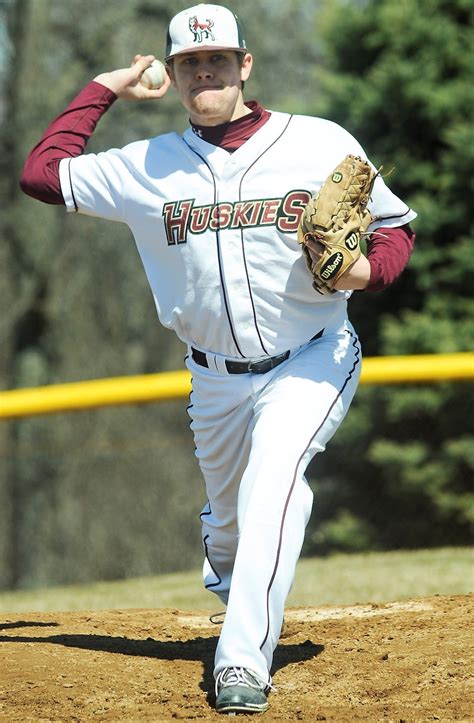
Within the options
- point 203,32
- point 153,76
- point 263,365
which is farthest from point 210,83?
point 263,365

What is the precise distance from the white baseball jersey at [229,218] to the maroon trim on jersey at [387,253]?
0.17 ft

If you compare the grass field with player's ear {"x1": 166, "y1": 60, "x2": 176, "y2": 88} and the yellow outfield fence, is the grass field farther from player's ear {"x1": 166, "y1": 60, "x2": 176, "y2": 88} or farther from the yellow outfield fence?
player's ear {"x1": 166, "y1": 60, "x2": 176, "y2": 88}

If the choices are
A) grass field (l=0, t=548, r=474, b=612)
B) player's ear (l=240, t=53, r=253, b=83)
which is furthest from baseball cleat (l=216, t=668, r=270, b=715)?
grass field (l=0, t=548, r=474, b=612)

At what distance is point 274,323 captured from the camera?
3602mm

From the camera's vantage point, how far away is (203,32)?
3.63 metres

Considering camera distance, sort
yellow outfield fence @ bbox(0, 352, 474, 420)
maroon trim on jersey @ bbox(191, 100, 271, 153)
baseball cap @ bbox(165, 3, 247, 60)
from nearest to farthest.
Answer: baseball cap @ bbox(165, 3, 247, 60)
maroon trim on jersey @ bbox(191, 100, 271, 153)
yellow outfield fence @ bbox(0, 352, 474, 420)

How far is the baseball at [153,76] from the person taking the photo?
4.02m

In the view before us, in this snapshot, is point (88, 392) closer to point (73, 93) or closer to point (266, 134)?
point (266, 134)

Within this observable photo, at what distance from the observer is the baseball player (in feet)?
11.3

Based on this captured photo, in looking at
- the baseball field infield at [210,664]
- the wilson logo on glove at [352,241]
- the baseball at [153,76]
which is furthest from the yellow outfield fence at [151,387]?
the wilson logo on glove at [352,241]

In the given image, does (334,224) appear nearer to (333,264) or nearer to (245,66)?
(333,264)

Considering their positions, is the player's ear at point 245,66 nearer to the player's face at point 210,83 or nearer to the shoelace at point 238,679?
the player's face at point 210,83

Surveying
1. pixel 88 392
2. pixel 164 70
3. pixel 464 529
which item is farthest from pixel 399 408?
pixel 164 70

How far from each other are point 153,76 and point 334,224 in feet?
3.29
